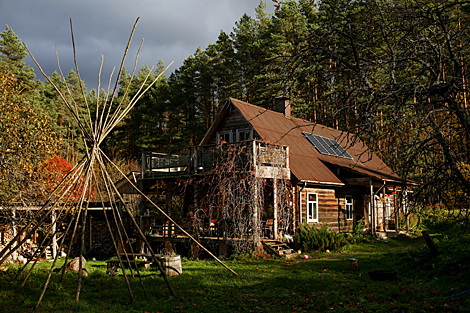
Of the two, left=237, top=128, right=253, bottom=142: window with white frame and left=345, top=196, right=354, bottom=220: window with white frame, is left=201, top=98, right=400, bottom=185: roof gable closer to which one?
left=237, top=128, right=253, bottom=142: window with white frame

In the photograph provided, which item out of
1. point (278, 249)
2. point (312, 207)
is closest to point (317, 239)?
point (278, 249)

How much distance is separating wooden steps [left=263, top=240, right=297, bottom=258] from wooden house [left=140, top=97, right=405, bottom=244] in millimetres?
594

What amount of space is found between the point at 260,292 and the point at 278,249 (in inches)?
228

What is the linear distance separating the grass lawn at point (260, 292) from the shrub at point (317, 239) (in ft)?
11.3

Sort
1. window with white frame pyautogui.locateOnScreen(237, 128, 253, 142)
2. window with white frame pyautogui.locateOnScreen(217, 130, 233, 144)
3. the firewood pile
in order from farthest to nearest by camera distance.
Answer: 1. the firewood pile
2. window with white frame pyautogui.locateOnScreen(217, 130, 233, 144)
3. window with white frame pyautogui.locateOnScreen(237, 128, 253, 142)

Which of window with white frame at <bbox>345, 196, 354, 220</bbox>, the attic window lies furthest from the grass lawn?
the attic window

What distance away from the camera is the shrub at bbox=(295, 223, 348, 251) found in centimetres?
1528

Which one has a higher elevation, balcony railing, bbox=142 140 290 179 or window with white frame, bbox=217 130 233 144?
window with white frame, bbox=217 130 233 144

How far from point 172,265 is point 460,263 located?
758 centimetres

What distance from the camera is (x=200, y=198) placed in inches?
703

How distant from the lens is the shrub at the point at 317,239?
50.1 ft

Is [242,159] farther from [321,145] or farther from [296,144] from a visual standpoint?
[321,145]

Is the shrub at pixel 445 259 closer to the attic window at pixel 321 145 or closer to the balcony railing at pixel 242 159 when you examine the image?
the balcony railing at pixel 242 159

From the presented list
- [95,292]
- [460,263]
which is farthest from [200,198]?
[460,263]
